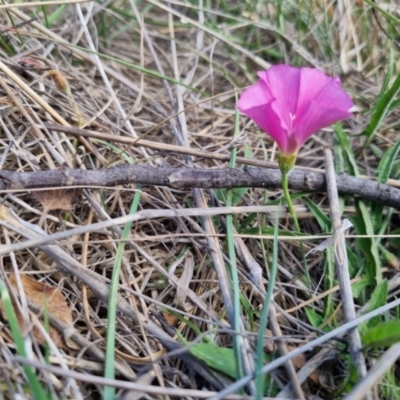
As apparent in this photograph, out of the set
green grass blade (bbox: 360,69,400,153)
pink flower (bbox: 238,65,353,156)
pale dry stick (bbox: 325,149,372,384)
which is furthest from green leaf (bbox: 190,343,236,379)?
green grass blade (bbox: 360,69,400,153)

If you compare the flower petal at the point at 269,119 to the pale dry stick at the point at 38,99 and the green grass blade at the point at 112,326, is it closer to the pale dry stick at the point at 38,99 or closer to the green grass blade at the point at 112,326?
the green grass blade at the point at 112,326

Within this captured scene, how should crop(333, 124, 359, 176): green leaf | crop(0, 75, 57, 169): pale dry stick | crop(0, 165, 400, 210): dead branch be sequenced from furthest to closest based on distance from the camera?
crop(333, 124, 359, 176): green leaf
crop(0, 75, 57, 169): pale dry stick
crop(0, 165, 400, 210): dead branch

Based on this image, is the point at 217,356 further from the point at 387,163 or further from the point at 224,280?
the point at 387,163

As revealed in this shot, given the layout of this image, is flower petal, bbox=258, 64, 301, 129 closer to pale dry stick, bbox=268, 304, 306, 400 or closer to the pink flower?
the pink flower


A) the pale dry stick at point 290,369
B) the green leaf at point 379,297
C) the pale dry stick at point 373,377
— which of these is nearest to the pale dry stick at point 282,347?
the pale dry stick at point 290,369

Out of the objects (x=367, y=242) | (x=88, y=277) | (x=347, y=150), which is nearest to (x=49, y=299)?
(x=88, y=277)

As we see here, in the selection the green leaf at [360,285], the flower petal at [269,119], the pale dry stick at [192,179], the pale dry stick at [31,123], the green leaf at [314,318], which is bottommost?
the green leaf at [314,318]
